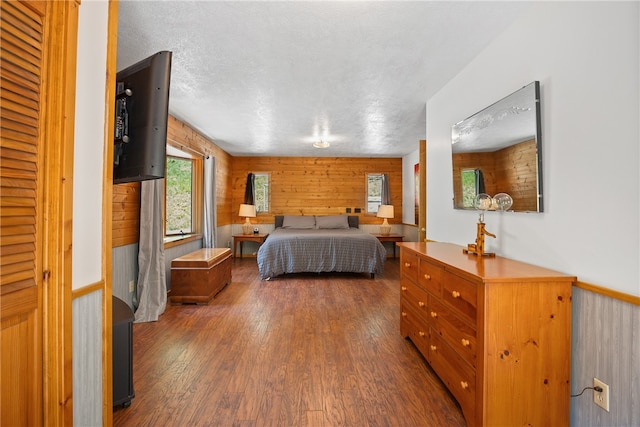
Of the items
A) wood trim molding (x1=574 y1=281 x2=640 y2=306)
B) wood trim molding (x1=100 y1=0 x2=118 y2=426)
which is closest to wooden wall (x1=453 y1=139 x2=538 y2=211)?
wood trim molding (x1=574 y1=281 x2=640 y2=306)

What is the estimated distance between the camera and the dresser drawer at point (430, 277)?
1.91 meters

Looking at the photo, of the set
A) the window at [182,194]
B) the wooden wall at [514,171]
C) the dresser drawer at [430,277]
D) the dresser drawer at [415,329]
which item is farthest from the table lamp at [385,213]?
the dresser drawer at [430,277]

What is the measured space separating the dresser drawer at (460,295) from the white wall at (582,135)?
0.46 m

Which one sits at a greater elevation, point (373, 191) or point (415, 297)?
point (373, 191)

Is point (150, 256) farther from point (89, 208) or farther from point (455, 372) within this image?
point (455, 372)

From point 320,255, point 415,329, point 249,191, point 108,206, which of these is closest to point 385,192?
point 320,255

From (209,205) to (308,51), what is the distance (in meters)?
3.43

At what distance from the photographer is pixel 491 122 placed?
6.85ft

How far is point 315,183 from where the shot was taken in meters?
7.09

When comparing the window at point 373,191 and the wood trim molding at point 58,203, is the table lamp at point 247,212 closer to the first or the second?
the window at point 373,191

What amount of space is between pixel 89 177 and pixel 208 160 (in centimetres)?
400

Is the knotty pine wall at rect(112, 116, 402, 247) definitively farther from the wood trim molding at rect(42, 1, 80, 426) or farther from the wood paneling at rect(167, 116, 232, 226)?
the wood trim molding at rect(42, 1, 80, 426)

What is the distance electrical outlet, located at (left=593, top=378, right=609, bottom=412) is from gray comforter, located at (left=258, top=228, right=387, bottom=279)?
11.3 feet

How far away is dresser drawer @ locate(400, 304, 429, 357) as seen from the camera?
7.04 ft
